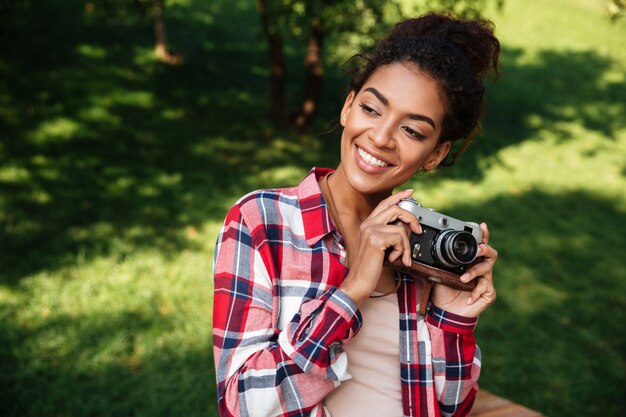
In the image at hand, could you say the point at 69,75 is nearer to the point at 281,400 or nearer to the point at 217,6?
the point at 217,6

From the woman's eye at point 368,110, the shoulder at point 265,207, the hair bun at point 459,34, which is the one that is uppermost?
the hair bun at point 459,34

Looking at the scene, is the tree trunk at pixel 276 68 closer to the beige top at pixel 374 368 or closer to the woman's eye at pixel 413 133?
the woman's eye at pixel 413 133

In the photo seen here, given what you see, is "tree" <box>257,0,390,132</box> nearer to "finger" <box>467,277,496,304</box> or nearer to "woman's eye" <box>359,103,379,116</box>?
"woman's eye" <box>359,103,379,116</box>

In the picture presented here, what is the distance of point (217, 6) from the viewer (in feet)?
36.8

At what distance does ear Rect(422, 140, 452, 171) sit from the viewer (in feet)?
6.54

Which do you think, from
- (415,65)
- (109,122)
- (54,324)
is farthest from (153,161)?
(415,65)

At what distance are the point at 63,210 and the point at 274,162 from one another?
2.40 meters

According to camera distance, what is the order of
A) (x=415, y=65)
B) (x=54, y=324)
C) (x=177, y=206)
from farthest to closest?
(x=177, y=206), (x=54, y=324), (x=415, y=65)

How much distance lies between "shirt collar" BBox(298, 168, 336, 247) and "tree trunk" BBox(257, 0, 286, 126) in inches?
185

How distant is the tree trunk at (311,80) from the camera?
23.1ft

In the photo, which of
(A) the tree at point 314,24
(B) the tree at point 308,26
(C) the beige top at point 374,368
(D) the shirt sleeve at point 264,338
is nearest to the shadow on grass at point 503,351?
(C) the beige top at point 374,368

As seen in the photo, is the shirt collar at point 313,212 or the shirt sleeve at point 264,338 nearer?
the shirt sleeve at point 264,338

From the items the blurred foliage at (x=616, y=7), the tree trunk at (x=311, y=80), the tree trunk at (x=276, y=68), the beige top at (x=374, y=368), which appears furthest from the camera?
the tree trunk at (x=311, y=80)

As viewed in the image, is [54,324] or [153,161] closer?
[54,324]
